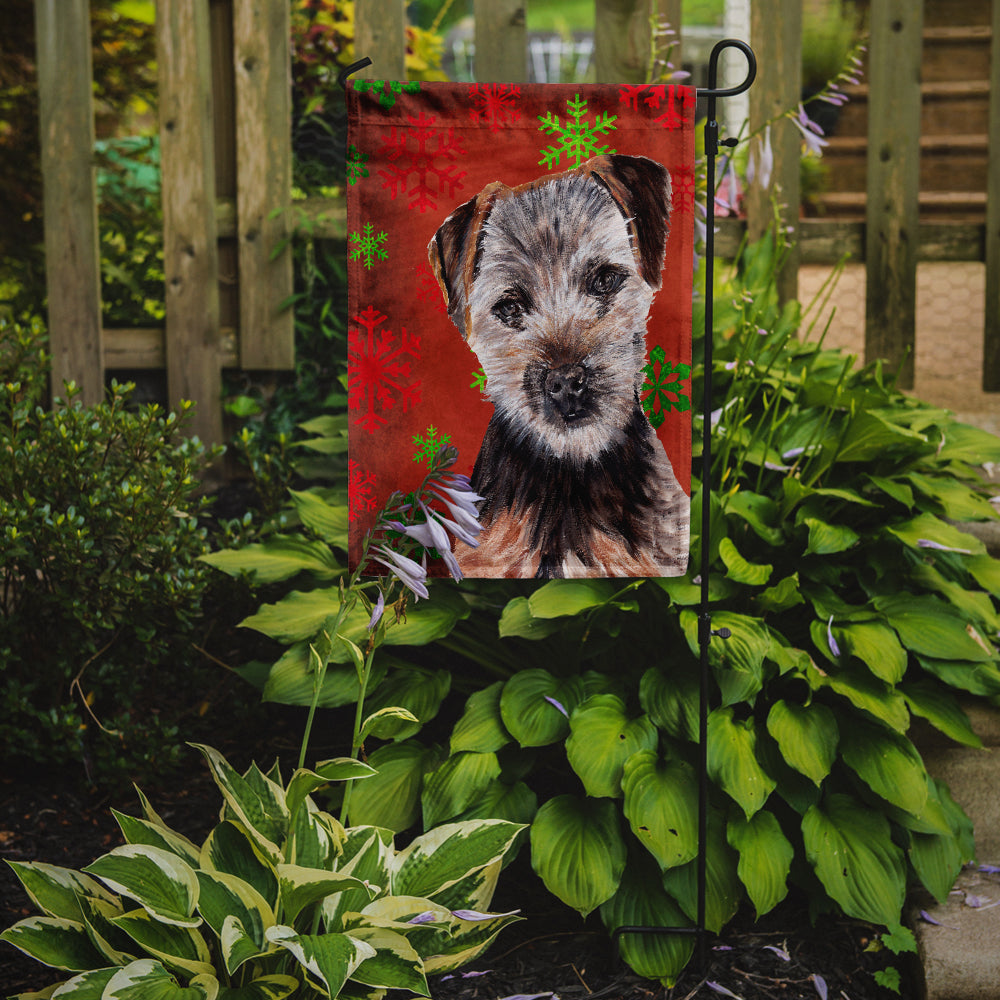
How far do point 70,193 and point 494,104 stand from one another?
81.5 inches

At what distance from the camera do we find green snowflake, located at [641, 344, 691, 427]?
189cm

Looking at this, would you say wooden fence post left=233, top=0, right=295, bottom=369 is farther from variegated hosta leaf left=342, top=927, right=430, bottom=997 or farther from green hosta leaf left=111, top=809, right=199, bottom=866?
variegated hosta leaf left=342, top=927, right=430, bottom=997

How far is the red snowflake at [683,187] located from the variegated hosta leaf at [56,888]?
158cm

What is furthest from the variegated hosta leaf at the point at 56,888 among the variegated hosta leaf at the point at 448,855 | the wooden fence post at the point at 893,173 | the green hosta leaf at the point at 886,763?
the wooden fence post at the point at 893,173

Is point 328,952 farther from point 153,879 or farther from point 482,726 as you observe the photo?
point 482,726

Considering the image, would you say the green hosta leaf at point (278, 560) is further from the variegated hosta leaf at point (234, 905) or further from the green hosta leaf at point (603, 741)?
the variegated hosta leaf at point (234, 905)

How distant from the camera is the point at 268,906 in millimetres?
1554

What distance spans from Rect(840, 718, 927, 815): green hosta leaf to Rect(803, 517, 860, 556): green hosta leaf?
1.21ft

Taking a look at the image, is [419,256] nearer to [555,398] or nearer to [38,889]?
[555,398]

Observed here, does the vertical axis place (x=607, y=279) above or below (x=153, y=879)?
above

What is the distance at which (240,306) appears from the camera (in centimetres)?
341

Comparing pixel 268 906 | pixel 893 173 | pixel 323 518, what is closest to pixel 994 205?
pixel 893 173

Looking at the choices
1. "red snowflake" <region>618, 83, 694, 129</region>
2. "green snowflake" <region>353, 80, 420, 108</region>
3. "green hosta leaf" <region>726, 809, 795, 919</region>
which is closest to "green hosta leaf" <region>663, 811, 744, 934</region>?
"green hosta leaf" <region>726, 809, 795, 919</region>

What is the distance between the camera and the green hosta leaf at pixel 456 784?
1947 mm
